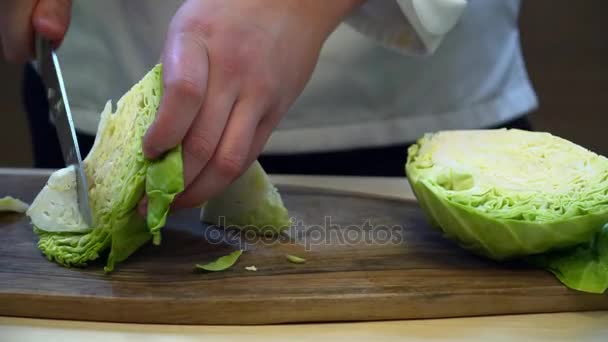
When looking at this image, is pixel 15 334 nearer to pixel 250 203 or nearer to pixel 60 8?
pixel 250 203

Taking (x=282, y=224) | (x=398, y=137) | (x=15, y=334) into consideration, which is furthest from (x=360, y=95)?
(x=15, y=334)

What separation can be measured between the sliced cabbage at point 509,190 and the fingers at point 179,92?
1.42 ft

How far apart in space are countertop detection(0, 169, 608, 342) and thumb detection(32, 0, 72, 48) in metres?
0.55

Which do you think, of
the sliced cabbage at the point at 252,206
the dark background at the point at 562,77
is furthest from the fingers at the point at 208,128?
the dark background at the point at 562,77

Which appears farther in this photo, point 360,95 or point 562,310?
point 360,95

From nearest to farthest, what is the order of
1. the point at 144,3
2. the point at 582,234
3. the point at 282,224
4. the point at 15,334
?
the point at 15,334, the point at 582,234, the point at 282,224, the point at 144,3

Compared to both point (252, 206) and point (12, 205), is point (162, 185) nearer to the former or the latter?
point (252, 206)

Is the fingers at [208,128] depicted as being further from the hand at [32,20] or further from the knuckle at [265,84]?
the hand at [32,20]

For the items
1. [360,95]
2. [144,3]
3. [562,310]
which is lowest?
[562,310]

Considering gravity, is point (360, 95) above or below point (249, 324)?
above

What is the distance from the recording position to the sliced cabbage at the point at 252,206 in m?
1.28

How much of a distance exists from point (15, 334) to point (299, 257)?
1.47 ft

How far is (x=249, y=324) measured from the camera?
104 centimetres

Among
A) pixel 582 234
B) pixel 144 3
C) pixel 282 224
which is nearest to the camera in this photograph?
pixel 582 234
